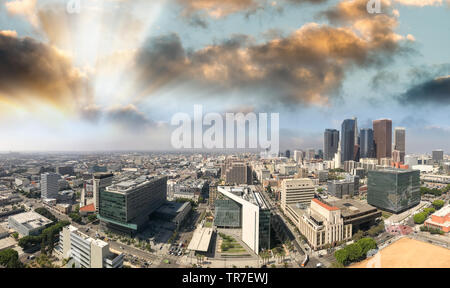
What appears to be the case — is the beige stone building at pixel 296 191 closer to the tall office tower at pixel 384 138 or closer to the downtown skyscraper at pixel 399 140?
the tall office tower at pixel 384 138

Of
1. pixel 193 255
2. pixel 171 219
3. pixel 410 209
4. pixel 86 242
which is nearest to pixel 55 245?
pixel 86 242

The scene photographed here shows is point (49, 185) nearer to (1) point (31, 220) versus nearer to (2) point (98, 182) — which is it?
(1) point (31, 220)

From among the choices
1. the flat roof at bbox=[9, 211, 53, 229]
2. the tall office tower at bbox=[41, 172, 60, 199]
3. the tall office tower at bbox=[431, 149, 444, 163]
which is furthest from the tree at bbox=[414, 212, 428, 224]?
the tall office tower at bbox=[431, 149, 444, 163]

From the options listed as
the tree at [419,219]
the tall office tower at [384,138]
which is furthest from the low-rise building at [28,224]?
the tall office tower at [384,138]

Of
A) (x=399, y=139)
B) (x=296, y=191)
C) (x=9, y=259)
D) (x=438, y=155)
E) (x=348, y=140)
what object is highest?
(x=399, y=139)

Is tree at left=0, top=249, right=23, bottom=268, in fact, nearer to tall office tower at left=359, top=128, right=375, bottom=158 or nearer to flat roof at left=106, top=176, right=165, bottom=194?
flat roof at left=106, top=176, right=165, bottom=194

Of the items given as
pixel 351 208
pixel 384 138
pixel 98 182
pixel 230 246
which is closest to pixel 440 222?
pixel 351 208
